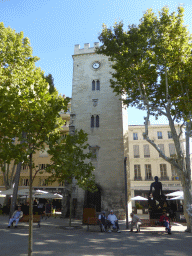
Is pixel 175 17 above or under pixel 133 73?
above

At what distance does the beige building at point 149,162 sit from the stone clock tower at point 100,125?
1348cm

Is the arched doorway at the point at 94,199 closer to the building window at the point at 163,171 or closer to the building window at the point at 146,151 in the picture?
the building window at the point at 163,171

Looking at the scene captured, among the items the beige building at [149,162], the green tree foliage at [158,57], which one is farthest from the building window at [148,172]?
the green tree foliage at [158,57]

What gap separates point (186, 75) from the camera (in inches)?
531

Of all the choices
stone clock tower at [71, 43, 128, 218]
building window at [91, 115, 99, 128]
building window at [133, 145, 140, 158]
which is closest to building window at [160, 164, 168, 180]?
building window at [133, 145, 140, 158]

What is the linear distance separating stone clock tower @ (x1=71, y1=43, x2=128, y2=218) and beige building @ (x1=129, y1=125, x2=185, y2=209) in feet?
44.2

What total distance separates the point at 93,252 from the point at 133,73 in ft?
37.4

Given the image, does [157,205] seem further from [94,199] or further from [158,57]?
[158,57]

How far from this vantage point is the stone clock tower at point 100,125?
1980cm

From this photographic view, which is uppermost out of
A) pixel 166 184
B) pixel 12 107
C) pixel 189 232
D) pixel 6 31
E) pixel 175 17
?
pixel 6 31

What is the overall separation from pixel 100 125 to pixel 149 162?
51.5 ft

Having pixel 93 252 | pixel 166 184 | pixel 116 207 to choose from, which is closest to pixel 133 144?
pixel 166 184

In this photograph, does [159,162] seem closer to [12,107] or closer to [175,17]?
[175,17]

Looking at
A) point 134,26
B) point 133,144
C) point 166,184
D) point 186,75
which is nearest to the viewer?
point 186,75
